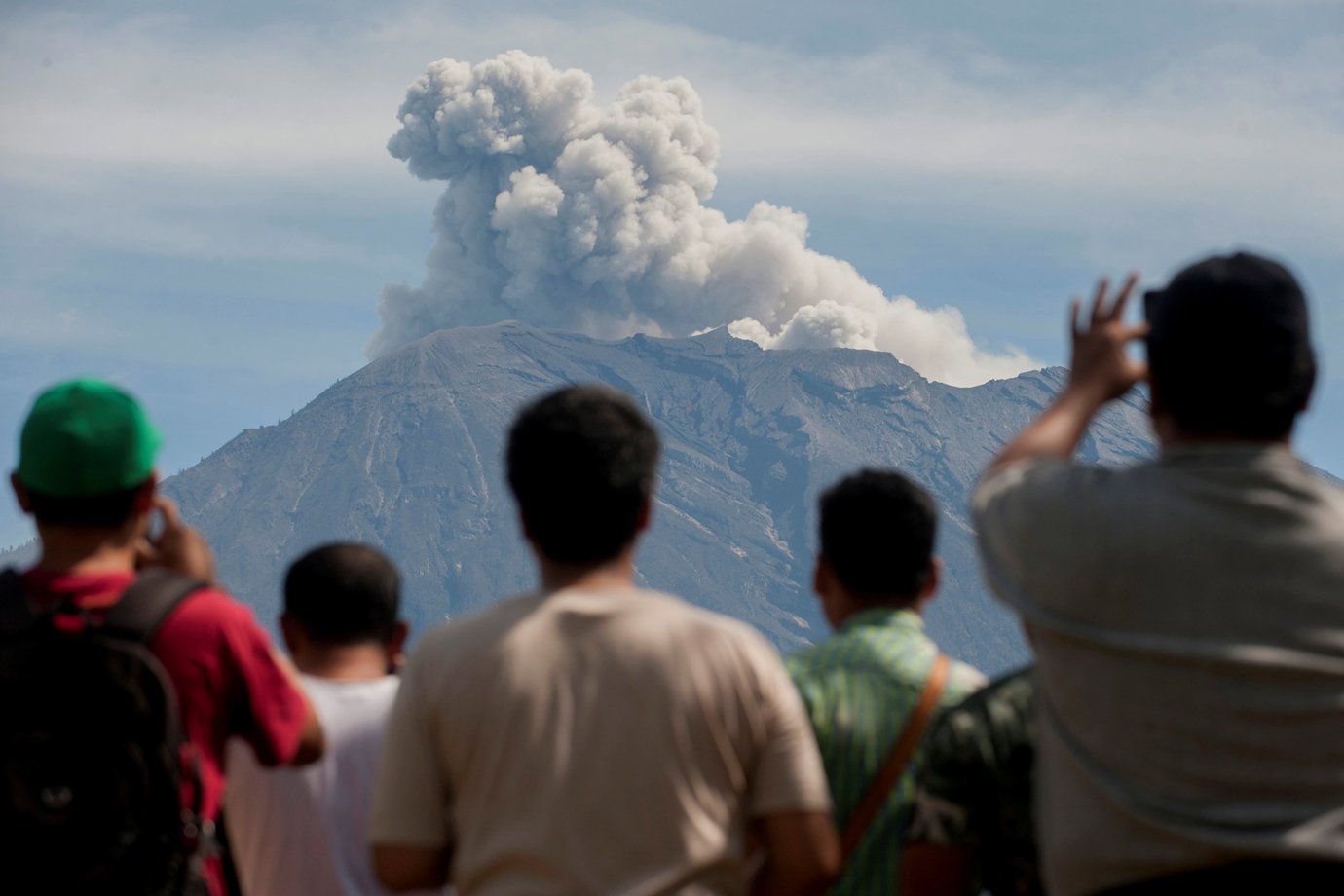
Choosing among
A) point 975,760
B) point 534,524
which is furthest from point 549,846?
point 975,760

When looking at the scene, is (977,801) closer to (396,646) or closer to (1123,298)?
(1123,298)

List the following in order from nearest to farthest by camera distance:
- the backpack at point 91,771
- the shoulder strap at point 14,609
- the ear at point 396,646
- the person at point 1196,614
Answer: the person at point 1196,614 < the backpack at point 91,771 < the shoulder strap at point 14,609 < the ear at point 396,646

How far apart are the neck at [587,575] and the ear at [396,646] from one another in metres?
1.62

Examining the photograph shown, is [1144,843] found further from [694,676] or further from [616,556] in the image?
[616,556]

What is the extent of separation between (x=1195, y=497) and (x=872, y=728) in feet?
4.29

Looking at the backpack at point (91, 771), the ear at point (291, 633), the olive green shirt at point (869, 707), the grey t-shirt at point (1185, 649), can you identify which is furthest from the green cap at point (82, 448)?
the grey t-shirt at point (1185, 649)

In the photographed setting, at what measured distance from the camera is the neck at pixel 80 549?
3486mm

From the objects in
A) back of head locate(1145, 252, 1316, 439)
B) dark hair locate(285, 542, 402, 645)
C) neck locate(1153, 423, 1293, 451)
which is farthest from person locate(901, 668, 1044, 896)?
dark hair locate(285, 542, 402, 645)

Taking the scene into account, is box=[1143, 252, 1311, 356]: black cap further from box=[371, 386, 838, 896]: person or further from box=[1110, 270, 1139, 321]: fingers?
box=[371, 386, 838, 896]: person

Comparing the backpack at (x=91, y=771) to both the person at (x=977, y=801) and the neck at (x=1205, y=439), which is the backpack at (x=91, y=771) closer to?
the person at (x=977, y=801)

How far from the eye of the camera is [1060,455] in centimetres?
303

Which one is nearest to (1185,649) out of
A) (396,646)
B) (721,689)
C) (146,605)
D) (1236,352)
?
(1236,352)

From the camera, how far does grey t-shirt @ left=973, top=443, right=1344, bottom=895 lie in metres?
2.84

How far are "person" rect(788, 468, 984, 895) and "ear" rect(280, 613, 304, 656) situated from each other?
1.54 meters
